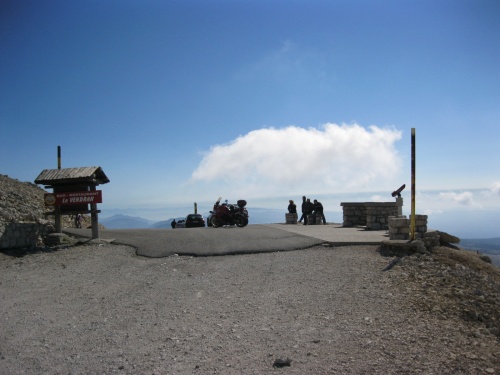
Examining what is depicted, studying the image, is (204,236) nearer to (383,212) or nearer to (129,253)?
(129,253)

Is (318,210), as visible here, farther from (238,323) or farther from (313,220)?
(238,323)

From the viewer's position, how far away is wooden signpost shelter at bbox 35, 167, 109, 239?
13062 millimetres

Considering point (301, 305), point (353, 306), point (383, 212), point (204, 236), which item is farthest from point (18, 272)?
point (383, 212)

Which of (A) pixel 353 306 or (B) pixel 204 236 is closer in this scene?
(A) pixel 353 306

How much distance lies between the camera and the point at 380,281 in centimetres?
764

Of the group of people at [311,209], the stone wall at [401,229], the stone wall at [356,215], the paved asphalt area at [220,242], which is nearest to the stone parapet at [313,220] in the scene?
the group of people at [311,209]

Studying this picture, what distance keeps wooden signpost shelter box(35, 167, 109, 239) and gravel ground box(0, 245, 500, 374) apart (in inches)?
149

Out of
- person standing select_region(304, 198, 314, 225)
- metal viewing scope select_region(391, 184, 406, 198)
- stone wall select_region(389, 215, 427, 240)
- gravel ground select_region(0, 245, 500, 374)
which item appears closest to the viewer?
gravel ground select_region(0, 245, 500, 374)

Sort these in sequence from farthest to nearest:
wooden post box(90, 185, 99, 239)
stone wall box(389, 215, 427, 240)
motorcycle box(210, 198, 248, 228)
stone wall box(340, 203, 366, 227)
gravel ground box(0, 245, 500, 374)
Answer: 1. motorcycle box(210, 198, 248, 228)
2. stone wall box(340, 203, 366, 227)
3. wooden post box(90, 185, 99, 239)
4. stone wall box(389, 215, 427, 240)
5. gravel ground box(0, 245, 500, 374)

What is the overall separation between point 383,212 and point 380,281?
976cm

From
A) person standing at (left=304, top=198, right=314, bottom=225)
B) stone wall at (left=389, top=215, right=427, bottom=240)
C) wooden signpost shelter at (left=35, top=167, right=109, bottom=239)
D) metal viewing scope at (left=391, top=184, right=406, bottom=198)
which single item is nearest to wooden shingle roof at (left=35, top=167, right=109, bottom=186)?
wooden signpost shelter at (left=35, top=167, right=109, bottom=239)

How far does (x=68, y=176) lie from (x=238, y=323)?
9.53 m

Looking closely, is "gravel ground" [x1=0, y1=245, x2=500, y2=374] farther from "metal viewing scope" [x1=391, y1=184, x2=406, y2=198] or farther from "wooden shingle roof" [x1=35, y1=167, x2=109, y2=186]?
"metal viewing scope" [x1=391, y1=184, x2=406, y2=198]

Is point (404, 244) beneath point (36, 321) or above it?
above
